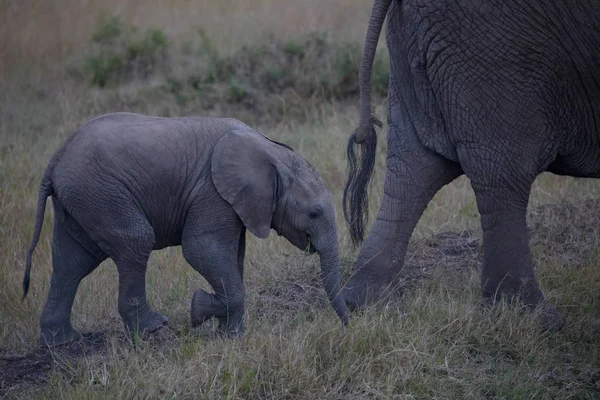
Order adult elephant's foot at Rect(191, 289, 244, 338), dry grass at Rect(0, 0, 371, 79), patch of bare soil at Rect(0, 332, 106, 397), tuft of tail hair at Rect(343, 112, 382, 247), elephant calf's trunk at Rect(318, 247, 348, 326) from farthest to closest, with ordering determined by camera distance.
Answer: dry grass at Rect(0, 0, 371, 79) → tuft of tail hair at Rect(343, 112, 382, 247) → elephant calf's trunk at Rect(318, 247, 348, 326) → adult elephant's foot at Rect(191, 289, 244, 338) → patch of bare soil at Rect(0, 332, 106, 397)

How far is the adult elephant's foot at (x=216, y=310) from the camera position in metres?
4.66

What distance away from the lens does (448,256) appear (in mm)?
5941

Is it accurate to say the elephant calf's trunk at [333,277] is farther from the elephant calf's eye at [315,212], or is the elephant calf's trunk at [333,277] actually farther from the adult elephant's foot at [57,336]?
the adult elephant's foot at [57,336]

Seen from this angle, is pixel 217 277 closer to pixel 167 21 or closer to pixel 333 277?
pixel 333 277

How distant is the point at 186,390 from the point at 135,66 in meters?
7.32

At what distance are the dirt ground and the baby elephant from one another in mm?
326

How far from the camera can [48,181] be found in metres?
4.75

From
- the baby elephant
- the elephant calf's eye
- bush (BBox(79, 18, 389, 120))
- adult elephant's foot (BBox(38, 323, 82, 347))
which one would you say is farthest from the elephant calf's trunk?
bush (BBox(79, 18, 389, 120))

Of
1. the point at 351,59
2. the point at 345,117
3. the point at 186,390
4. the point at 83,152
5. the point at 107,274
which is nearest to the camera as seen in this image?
the point at 186,390

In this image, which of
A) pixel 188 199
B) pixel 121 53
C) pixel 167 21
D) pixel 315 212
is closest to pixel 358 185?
pixel 315 212

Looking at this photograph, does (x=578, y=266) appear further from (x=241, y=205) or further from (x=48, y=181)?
(x=48, y=181)

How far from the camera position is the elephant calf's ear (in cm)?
464

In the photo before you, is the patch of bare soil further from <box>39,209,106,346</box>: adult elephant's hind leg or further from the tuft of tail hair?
the tuft of tail hair

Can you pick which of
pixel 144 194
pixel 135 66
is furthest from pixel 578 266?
pixel 135 66
